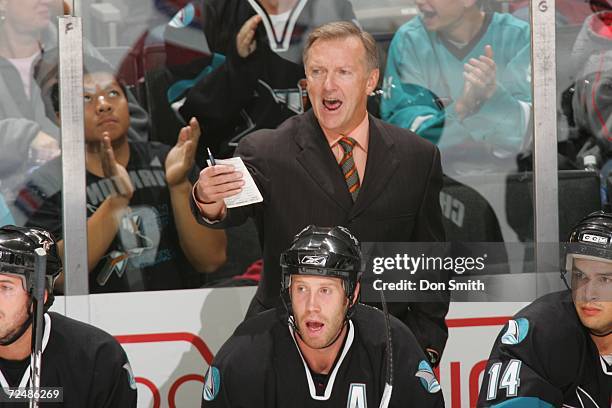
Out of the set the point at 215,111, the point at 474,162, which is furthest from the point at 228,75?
the point at 474,162

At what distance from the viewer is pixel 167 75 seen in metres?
4.25

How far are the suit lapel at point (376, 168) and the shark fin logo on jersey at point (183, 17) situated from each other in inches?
37.5

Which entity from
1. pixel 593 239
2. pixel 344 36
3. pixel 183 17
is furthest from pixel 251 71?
pixel 593 239

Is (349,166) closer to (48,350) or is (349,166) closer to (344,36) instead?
(344,36)

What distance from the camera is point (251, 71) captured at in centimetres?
429

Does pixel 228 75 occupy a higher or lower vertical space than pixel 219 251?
higher

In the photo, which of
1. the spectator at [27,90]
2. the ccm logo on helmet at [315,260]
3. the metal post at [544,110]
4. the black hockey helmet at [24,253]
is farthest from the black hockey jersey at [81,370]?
the metal post at [544,110]

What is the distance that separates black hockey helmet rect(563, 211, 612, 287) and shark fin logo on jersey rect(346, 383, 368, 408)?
2.67 feet

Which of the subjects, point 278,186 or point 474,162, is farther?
point 474,162

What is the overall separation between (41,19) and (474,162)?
1.84 meters

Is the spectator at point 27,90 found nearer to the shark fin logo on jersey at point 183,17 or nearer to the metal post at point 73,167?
the metal post at point 73,167

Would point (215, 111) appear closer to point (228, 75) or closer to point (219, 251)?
point (228, 75)

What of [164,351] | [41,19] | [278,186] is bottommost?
[164,351]

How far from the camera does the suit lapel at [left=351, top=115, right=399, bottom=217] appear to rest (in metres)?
3.67
